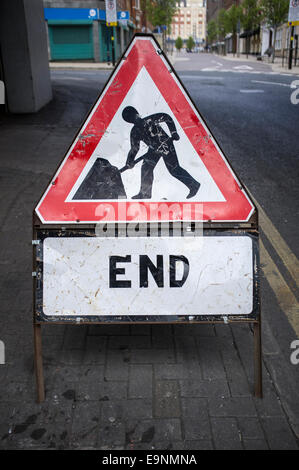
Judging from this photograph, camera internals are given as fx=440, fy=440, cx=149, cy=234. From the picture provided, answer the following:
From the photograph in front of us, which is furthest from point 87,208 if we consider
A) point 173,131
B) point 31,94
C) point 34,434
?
point 31,94

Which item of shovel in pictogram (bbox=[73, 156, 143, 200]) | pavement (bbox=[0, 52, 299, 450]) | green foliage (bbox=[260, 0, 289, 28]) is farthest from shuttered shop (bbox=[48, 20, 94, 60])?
shovel in pictogram (bbox=[73, 156, 143, 200])

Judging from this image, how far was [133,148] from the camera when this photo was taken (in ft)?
7.57

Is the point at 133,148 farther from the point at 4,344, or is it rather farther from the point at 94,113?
the point at 4,344

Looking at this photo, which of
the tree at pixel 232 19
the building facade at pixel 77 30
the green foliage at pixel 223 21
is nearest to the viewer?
the building facade at pixel 77 30

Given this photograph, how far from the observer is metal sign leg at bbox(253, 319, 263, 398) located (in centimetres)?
240

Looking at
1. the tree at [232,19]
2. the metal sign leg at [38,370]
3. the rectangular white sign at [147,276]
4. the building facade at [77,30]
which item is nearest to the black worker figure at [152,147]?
the rectangular white sign at [147,276]

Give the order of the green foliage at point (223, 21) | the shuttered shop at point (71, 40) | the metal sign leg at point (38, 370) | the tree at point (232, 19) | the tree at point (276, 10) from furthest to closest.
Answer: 1. the green foliage at point (223, 21)
2. the tree at point (232, 19)
3. the shuttered shop at point (71, 40)
4. the tree at point (276, 10)
5. the metal sign leg at point (38, 370)

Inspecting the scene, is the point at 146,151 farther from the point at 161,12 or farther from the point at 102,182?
the point at 161,12

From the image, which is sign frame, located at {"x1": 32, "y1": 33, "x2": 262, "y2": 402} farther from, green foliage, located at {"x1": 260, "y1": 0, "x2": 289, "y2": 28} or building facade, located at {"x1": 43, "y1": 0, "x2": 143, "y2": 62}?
green foliage, located at {"x1": 260, "y1": 0, "x2": 289, "y2": 28}

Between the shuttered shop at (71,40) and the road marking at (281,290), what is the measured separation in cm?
3917

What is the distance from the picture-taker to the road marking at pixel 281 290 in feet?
10.8

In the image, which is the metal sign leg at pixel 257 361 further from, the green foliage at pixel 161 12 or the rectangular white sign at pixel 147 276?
the green foliage at pixel 161 12

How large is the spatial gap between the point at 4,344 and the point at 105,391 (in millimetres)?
886

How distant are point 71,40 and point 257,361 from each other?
41.7 m
